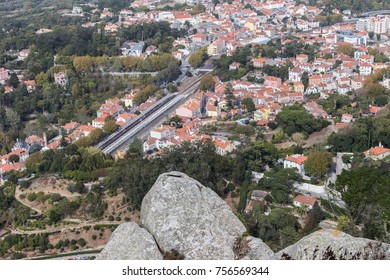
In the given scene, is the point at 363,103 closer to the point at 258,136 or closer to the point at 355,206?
the point at 258,136

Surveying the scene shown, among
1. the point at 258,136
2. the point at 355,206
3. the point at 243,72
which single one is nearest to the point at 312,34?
the point at 243,72

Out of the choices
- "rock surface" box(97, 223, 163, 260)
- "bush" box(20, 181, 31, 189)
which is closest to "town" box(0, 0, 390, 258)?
"bush" box(20, 181, 31, 189)

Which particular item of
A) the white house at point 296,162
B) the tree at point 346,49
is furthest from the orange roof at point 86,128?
the tree at point 346,49

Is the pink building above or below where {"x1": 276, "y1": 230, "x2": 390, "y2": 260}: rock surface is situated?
below

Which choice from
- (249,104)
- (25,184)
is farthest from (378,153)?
(25,184)

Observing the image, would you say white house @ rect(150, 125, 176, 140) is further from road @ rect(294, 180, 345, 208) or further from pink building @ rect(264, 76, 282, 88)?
pink building @ rect(264, 76, 282, 88)

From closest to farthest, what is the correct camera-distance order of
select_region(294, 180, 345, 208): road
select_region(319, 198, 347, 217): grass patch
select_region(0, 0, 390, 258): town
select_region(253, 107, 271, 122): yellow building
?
select_region(319, 198, 347, 217): grass patch < select_region(0, 0, 390, 258): town < select_region(294, 180, 345, 208): road < select_region(253, 107, 271, 122): yellow building
